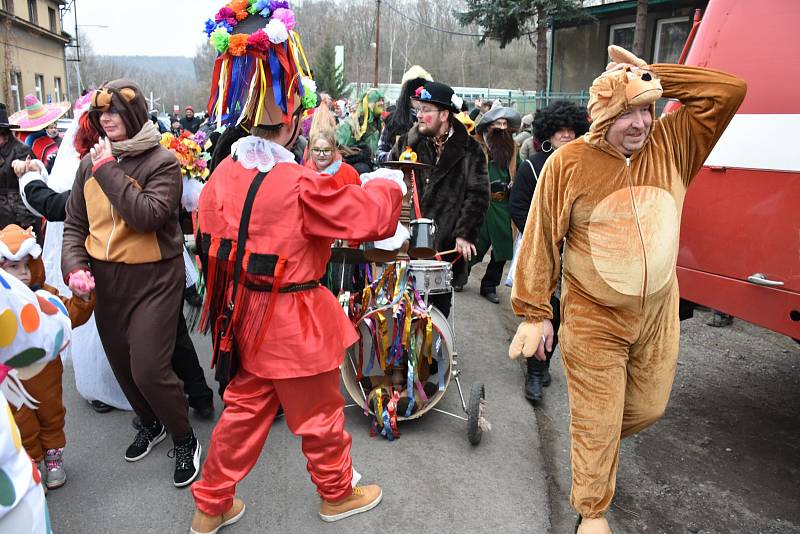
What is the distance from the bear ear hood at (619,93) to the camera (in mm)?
2564

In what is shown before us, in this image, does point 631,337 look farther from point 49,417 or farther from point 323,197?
point 49,417

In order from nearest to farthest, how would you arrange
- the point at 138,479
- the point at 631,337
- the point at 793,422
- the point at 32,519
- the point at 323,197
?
the point at 32,519, the point at 323,197, the point at 631,337, the point at 138,479, the point at 793,422

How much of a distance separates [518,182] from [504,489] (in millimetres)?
2232

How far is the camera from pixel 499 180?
22.0ft

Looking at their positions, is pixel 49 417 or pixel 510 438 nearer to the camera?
pixel 49 417

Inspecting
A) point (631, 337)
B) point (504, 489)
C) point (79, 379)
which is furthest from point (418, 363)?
point (79, 379)

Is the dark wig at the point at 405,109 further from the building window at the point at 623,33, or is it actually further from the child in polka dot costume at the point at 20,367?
the building window at the point at 623,33

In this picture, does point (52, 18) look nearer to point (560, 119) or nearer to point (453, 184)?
point (453, 184)

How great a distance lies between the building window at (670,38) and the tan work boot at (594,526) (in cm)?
1778

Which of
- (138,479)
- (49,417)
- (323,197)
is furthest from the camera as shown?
(138,479)

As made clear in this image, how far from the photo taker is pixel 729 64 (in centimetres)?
345

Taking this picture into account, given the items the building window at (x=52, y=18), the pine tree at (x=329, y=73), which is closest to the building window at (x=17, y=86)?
the building window at (x=52, y=18)

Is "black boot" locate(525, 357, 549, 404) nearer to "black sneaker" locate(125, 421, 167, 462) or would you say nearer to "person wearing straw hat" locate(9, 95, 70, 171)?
"black sneaker" locate(125, 421, 167, 462)

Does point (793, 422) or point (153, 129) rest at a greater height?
point (153, 129)
